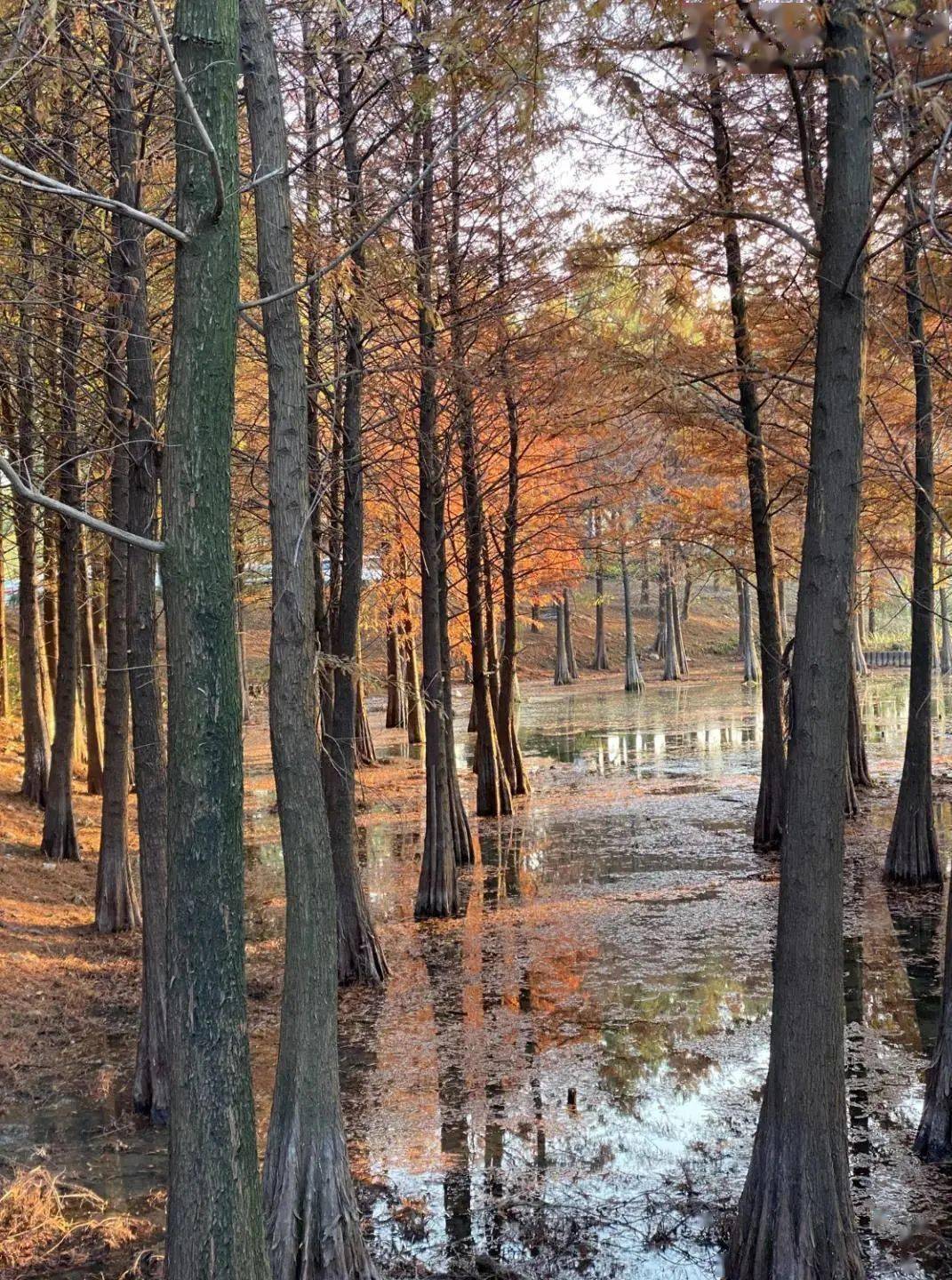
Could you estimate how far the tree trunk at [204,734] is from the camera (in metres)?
3.48

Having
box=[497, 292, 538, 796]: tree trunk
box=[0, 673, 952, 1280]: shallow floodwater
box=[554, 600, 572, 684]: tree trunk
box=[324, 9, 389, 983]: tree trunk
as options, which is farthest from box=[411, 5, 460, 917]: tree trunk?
box=[554, 600, 572, 684]: tree trunk

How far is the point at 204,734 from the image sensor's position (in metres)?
3.50

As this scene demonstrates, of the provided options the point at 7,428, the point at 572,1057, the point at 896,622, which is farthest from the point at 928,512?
the point at 896,622

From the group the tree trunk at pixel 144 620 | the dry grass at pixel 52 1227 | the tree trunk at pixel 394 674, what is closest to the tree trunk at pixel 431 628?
the tree trunk at pixel 144 620

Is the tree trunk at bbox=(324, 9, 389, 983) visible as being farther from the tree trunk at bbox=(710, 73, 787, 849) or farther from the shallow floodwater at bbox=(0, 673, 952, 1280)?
the tree trunk at bbox=(710, 73, 787, 849)

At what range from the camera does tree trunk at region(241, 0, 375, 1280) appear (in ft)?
16.8

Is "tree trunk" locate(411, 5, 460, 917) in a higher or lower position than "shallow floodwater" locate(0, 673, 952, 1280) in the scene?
higher

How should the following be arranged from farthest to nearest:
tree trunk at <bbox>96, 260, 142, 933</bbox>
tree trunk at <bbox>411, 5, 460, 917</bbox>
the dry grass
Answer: tree trunk at <bbox>411, 5, 460, 917</bbox> < tree trunk at <bbox>96, 260, 142, 933</bbox> < the dry grass

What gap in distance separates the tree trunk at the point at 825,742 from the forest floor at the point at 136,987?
1.07 metres

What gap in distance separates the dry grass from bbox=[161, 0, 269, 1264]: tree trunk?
78.3 inches

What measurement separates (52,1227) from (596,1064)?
3715 millimetres

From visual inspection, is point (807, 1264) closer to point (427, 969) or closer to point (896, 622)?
point (427, 969)

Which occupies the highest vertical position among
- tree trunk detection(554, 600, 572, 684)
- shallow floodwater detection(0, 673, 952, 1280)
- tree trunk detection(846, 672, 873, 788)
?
tree trunk detection(554, 600, 572, 684)

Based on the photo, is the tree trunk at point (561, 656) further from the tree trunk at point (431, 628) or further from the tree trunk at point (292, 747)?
the tree trunk at point (292, 747)
